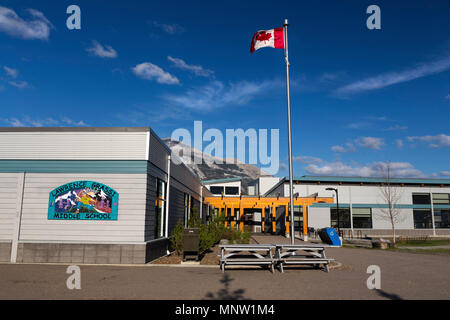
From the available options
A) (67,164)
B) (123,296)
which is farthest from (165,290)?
(67,164)

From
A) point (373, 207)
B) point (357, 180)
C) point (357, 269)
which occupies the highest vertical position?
point (357, 180)

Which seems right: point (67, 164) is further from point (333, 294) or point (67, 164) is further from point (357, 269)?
point (357, 269)

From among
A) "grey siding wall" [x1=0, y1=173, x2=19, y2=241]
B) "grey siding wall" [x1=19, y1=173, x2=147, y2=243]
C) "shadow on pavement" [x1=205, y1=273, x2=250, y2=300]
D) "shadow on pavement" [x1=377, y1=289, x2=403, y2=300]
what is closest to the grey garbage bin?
"grey siding wall" [x1=19, y1=173, x2=147, y2=243]

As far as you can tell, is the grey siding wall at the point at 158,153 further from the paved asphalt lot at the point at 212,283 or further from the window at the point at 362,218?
the window at the point at 362,218

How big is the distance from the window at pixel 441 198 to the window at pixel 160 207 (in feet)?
132

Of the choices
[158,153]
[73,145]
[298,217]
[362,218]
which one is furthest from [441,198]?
[73,145]

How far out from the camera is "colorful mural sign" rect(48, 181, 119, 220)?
38.8 ft

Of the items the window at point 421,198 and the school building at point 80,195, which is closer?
the school building at point 80,195

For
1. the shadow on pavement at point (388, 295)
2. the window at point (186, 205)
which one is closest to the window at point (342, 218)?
the window at point (186, 205)

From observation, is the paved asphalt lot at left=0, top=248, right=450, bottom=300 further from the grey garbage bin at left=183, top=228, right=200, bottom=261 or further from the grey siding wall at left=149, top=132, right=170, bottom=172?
the grey siding wall at left=149, top=132, right=170, bottom=172

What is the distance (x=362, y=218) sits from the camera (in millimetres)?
39625

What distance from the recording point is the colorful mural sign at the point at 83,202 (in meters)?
11.8

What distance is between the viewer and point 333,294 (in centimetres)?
709
